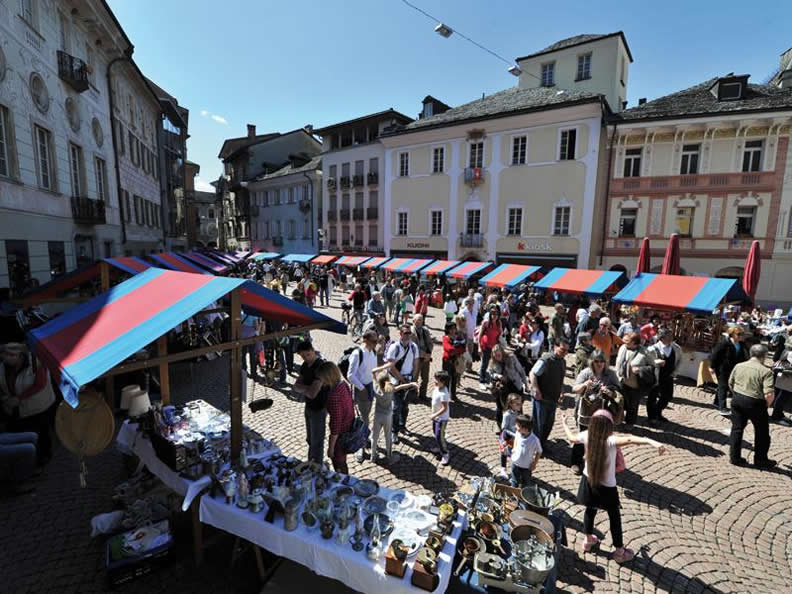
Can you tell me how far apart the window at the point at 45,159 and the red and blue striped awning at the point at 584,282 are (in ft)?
51.6

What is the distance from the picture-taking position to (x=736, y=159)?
19.8 metres

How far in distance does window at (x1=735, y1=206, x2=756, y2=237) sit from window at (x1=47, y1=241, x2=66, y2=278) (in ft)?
97.1

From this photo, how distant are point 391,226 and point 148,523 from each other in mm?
27613

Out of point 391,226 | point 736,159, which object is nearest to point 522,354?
point 736,159

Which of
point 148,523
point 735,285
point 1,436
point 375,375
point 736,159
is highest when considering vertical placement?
point 736,159

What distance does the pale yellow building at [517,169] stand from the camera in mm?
22734

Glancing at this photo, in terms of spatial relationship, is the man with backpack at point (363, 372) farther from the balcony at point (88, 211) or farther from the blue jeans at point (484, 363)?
the balcony at point (88, 211)

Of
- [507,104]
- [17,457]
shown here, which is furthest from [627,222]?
[17,457]

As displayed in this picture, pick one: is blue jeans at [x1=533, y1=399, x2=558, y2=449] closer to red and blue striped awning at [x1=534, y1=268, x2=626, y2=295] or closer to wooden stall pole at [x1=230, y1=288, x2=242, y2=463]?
wooden stall pole at [x1=230, y1=288, x2=242, y2=463]

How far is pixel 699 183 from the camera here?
20531 mm

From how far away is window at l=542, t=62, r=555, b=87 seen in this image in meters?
26.8

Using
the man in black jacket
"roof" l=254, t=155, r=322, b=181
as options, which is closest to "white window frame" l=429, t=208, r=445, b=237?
"roof" l=254, t=155, r=322, b=181

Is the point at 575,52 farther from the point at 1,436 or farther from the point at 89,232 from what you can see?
the point at 1,436

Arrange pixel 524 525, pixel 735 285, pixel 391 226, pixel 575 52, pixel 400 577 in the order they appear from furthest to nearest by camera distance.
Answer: pixel 391 226 < pixel 575 52 < pixel 735 285 < pixel 524 525 < pixel 400 577
